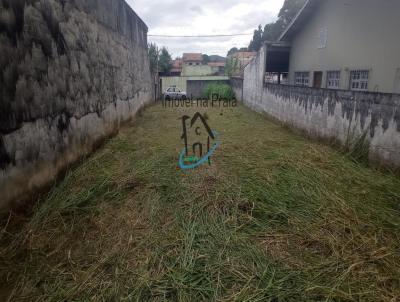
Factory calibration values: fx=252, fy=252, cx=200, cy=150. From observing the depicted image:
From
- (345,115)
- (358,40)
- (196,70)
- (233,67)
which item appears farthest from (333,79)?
(196,70)

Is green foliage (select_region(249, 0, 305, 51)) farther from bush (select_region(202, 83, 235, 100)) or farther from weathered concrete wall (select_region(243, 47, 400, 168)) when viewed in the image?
weathered concrete wall (select_region(243, 47, 400, 168))

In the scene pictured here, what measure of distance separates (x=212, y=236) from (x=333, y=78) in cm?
894

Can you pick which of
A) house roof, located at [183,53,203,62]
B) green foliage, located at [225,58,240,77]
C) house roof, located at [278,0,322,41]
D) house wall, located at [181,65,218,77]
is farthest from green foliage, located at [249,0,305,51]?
house roof, located at [183,53,203,62]

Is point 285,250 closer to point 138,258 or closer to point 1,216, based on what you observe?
point 138,258

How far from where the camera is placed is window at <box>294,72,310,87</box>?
10.9 meters

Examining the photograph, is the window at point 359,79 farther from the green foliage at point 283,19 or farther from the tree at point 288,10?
the tree at point 288,10

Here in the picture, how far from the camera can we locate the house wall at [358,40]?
6805 mm

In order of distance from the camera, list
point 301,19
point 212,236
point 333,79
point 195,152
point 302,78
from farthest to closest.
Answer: point 302,78 < point 301,19 < point 333,79 < point 195,152 < point 212,236

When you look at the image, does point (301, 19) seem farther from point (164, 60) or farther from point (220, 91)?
point (164, 60)

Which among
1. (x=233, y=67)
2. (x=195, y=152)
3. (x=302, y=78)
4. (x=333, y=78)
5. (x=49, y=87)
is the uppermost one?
(x=233, y=67)

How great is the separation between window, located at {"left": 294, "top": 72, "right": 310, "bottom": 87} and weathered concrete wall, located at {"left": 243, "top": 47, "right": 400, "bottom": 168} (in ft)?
7.01

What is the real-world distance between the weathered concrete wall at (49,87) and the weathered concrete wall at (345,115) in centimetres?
530

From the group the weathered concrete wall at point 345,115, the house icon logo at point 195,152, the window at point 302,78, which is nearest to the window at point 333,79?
the window at point 302,78

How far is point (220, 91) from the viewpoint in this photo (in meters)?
18.0
